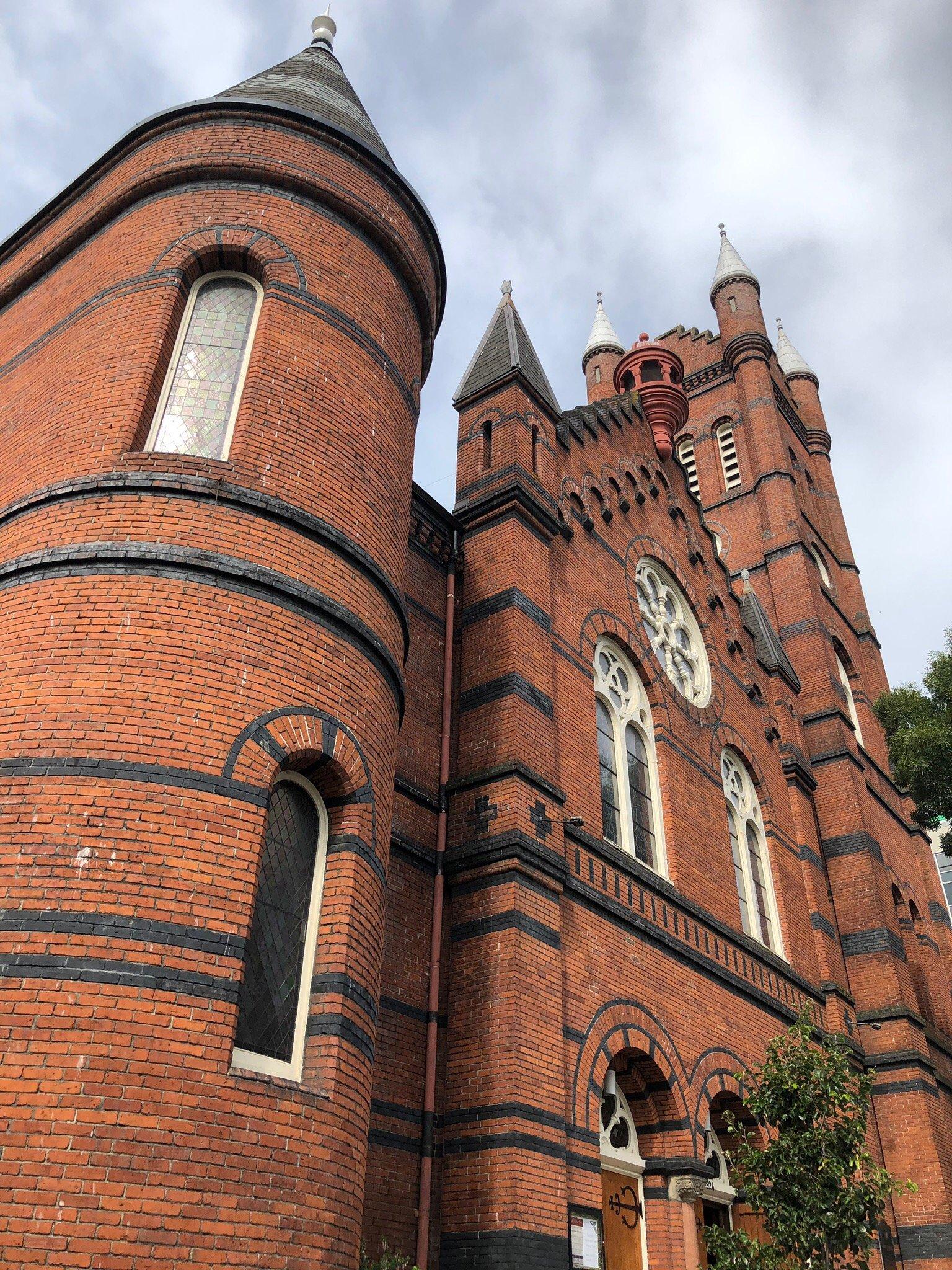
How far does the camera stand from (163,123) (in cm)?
1095

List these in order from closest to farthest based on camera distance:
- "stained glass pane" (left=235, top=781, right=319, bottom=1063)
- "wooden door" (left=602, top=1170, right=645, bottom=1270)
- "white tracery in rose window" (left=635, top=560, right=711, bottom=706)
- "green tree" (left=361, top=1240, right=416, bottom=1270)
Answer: "stained glass pane" (left=235, top=781, right=319, bottom=1063), "green tree" (left=361, top=1240, right=416, bottom=1270), "wooden door" (left=602, top=1170, right=645, bottom=1270), "white tracery in rose window" (left=635, top=560, right=711, bottom=706)

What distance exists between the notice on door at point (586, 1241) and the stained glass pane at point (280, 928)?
3.97 meters

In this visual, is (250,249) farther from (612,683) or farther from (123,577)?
(612,683)

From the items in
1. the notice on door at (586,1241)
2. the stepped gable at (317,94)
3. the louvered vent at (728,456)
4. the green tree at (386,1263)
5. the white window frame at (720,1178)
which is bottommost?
the green tree at (386,1263)

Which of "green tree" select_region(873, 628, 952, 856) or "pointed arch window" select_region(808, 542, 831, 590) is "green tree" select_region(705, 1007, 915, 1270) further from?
"pointed arch window" select_region(808, 542, 831, 590)

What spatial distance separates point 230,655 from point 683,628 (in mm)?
11407

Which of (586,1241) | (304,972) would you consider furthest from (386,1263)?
(586,1241)

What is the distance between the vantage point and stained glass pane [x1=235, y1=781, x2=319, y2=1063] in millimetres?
6953

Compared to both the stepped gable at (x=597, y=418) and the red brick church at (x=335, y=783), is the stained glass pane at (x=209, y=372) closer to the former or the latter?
the red brick church at (x=335, y=783)

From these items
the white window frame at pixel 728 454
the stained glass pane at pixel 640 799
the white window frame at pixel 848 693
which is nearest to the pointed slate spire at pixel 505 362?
the stained glass pane at pixel 640 799

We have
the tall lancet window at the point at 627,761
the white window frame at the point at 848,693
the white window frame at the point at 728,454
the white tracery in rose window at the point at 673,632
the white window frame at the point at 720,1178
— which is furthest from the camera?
the white window frame at the point at 728,454

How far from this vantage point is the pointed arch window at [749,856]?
16422mm

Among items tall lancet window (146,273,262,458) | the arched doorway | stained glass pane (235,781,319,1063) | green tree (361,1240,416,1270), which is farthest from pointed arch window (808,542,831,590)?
green tree (361,1240,416,1270)

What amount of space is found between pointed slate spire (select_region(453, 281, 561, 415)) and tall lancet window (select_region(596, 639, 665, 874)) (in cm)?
360
